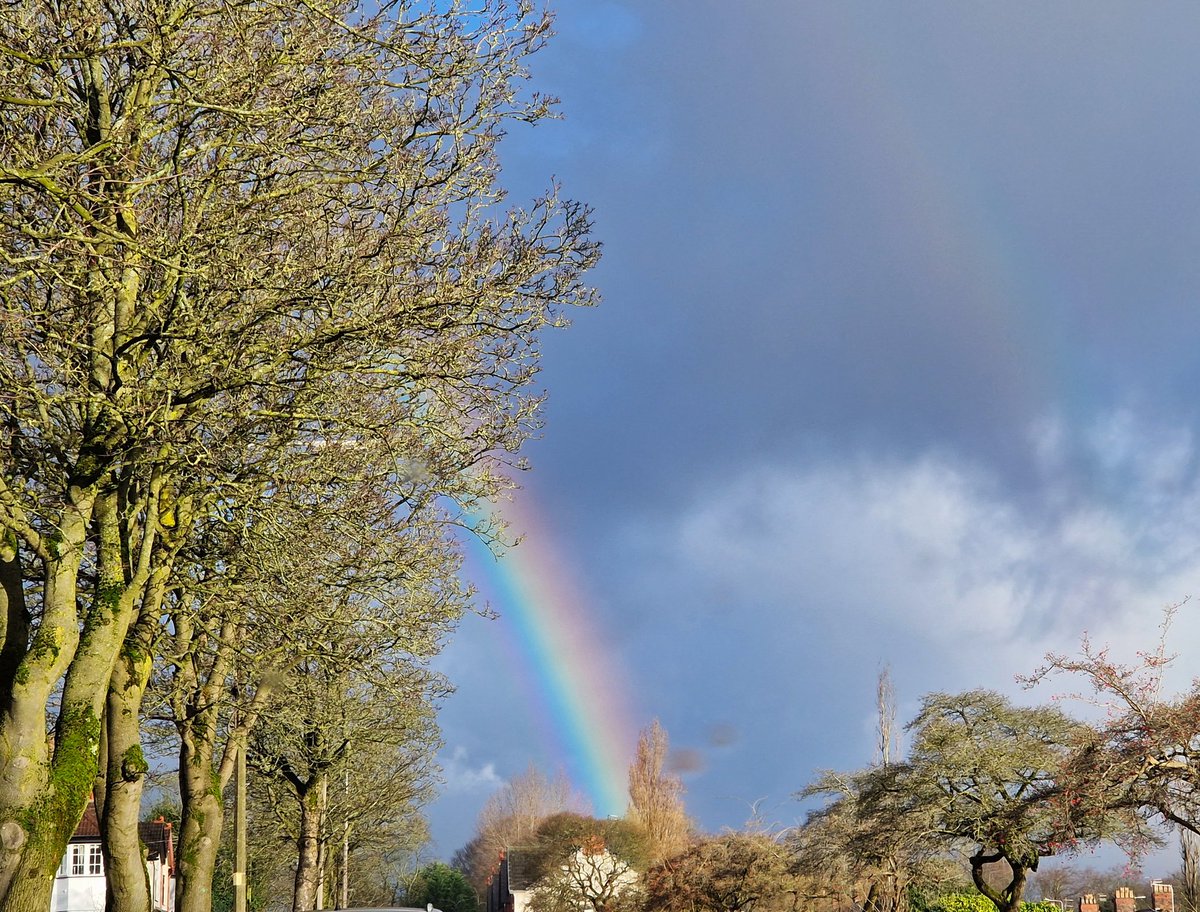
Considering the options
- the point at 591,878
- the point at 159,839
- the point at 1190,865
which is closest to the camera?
the point at 1190,865

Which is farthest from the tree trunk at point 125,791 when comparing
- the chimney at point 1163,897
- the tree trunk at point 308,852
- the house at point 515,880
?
the house at point 515,880

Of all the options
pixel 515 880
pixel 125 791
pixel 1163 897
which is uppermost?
pixel 125 791

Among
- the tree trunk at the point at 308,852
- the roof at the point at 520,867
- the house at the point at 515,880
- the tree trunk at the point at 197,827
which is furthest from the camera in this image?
the roof at the point at 520,867

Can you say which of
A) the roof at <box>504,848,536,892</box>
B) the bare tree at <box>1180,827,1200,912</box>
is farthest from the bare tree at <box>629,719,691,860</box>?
the bare tree at <box>1180,827,1200,912</box>

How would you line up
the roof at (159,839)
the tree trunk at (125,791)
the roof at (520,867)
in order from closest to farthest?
the tree trunk at (125,791), the roof at (159,839), the roof at (520,867)

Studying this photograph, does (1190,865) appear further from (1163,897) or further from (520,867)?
(520,867)

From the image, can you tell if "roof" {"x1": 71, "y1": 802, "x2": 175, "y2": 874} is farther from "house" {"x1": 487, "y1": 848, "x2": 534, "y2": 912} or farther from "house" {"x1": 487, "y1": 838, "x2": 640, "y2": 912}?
"house" {"x1": 487, "y1": 838, "x2": 640, "y2": 912}

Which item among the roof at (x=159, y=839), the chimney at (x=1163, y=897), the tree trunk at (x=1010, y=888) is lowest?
the chimney at (x=1163, y=897)

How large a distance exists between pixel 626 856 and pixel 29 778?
195ft

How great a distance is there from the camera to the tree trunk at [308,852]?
113 feet

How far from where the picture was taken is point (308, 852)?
115ft

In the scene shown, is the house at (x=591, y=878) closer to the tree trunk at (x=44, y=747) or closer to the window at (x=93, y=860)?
the window at (x=93, y=860)

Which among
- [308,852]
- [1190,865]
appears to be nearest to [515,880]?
[308,852]

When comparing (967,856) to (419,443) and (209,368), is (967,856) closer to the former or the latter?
(419,443)
